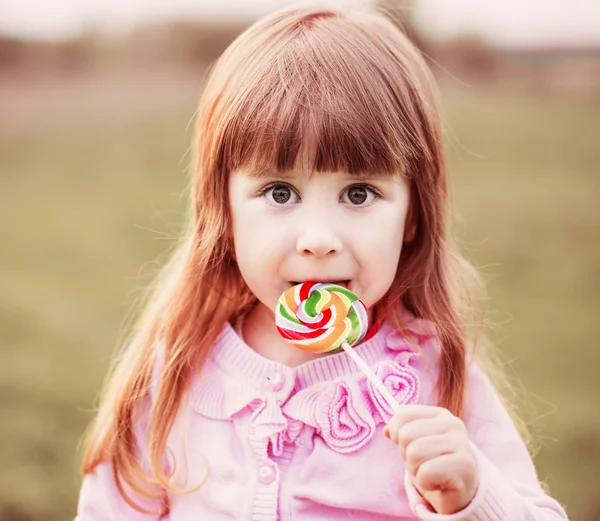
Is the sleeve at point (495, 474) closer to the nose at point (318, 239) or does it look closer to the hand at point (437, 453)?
the hand at point (437, 453)

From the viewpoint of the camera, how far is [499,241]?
4691 mm

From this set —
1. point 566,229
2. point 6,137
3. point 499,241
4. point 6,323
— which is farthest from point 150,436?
point 6,137

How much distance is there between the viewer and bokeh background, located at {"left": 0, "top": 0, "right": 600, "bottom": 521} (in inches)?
116

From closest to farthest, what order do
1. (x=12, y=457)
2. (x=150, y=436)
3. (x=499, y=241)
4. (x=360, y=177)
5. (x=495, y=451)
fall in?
(x=360, y=177) → (x=495, y=451) → (x=150, y=436) → (x=12, y=457) → (x=499, y=241)

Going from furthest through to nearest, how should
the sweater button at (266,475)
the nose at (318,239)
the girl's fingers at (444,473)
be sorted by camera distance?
the sweater button at (266,475)
the nose at (318,239)
the girl's fingers at (444,473)

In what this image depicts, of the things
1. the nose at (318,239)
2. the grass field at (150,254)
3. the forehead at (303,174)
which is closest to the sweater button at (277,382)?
the nose at (318,239)

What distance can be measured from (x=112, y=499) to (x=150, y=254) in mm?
2955

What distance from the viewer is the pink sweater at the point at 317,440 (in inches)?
60.9

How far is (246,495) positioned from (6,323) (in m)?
2.64

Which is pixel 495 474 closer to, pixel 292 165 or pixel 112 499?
pixel 292 165

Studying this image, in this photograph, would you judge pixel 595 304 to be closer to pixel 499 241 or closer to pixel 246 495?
pixel 499 241

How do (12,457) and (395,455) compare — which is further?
(12,457)

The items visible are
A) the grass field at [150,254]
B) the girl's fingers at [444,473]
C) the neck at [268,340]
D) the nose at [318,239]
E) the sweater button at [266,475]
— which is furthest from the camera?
the grass field at [150,254]

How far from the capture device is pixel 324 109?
1.46 metres
